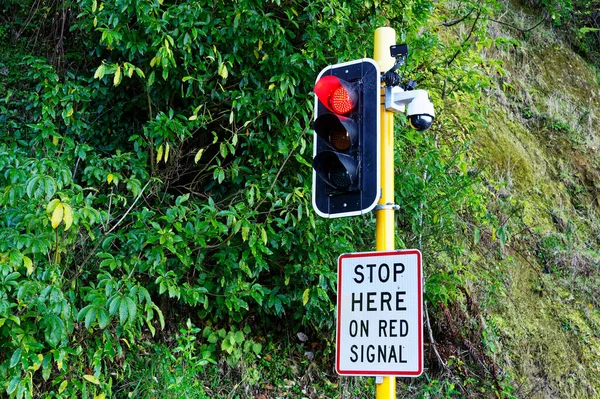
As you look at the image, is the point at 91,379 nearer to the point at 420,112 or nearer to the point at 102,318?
the point at 102,318

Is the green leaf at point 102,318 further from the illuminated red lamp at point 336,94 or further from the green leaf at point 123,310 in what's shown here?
the illuminated red lamp at point 336,94

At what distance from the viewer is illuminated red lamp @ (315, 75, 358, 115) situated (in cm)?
469

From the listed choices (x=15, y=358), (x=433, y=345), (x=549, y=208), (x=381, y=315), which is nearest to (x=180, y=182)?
(x=15, y=358)

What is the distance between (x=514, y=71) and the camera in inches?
607

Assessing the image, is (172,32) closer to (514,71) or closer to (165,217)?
(165,217)

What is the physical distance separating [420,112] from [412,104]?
8 centimetres

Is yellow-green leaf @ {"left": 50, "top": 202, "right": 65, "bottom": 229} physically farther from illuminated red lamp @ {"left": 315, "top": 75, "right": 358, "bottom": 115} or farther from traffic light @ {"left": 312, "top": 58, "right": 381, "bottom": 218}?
illuminated red lamp @ {"left": 315, "top": 75, "right": 358, "bottom": 115}

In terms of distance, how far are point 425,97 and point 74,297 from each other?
319 cm

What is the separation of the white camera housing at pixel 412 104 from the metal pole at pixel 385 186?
68 mm

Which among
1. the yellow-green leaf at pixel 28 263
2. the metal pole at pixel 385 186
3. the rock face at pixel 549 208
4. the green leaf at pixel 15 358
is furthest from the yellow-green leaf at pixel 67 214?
the rock face at pixel 549 208

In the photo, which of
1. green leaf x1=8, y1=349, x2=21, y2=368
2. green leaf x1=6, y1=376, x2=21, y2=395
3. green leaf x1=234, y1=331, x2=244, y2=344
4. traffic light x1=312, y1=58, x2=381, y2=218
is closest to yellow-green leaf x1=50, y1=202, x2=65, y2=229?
green leaf x1=8, y1=349, x2=21, y2=368

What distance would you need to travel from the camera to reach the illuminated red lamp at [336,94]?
4691mm

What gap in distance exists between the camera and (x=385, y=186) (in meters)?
4.64

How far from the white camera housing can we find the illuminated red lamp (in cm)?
26
